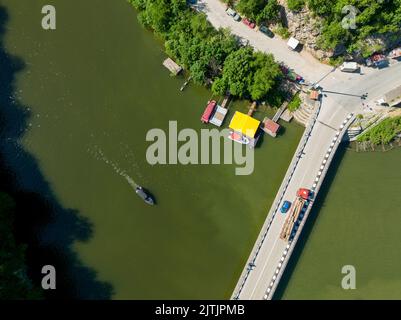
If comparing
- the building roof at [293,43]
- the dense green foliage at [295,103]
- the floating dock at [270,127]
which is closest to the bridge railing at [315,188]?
the dense green foliage at [295,103]

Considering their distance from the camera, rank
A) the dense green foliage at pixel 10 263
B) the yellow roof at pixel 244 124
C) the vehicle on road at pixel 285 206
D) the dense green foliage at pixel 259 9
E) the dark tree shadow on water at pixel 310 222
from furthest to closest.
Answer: the yellow roof at pixel 244 124 < the dark tree shadow on water at pixel 310 222 < the vehicle on road at pixel 285 206 < the dense green foliage at pixel 259 9 < the dense green foliage at pixel 10 263

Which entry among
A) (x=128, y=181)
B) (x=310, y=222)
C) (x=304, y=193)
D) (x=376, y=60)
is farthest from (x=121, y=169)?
(x=376, y=60)

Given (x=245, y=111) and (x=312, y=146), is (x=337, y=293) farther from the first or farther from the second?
(x=245, y=111)

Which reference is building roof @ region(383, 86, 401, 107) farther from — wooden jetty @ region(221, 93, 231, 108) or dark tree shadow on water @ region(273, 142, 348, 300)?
wooden jetty @ region(221, 93, 231, 108)

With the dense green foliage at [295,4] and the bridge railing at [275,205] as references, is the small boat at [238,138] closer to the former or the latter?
the bridge railing at [275,205]

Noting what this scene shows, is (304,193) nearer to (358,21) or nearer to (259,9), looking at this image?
(358,21)
